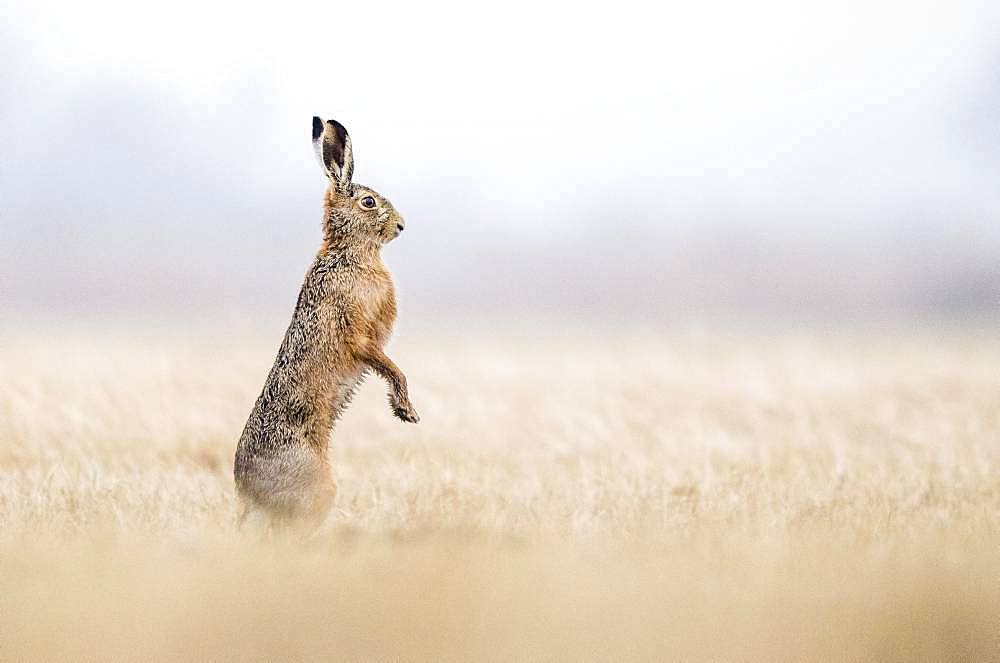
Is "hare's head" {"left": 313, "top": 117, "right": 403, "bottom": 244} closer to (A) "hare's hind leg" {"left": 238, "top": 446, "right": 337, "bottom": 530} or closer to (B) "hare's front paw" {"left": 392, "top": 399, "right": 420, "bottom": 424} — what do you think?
(B) "hare's front paw" {"left": 392, "top": 399, "right": 420, "bottom": 424}

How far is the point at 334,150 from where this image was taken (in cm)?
718

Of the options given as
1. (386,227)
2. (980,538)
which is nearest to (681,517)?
(980,538)

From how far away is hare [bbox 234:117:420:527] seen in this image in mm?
6957

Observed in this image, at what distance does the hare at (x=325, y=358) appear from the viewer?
6.96 m

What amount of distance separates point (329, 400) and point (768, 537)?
2.78m

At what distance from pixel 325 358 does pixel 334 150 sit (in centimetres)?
128

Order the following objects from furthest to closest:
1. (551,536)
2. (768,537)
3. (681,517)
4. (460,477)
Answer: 1. (460,477)
2. (681,517)
3. (551,536)
4. (768,537)

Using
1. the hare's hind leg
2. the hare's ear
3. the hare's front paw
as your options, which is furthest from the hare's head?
the hare's hind leg

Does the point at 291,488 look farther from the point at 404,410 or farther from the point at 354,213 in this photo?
the point at 354,213

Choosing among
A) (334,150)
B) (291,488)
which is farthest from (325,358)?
(334,150)

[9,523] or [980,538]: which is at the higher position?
[980,538]

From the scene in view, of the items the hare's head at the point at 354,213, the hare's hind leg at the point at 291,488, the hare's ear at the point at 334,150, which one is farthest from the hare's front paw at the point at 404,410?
the hare's ear at the point at 334,150

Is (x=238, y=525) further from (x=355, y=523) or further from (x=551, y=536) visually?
(x=551, y=536)

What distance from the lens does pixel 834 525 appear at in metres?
7.38
